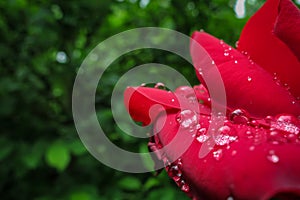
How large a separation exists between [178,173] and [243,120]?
8cm

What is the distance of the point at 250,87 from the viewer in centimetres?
45

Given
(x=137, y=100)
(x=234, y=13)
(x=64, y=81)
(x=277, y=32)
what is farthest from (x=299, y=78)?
(x=64, y=81)

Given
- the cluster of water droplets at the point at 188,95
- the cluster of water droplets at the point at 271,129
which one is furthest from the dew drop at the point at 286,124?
the cluster of water droplets at the point at 188,95

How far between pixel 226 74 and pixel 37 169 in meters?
0.90

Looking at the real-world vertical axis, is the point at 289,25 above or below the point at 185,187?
above

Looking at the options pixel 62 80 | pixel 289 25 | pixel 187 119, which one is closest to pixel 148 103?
pixel 187 119

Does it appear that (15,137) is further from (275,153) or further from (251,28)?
(275,153)

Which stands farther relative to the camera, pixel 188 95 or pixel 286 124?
pixel 188 95

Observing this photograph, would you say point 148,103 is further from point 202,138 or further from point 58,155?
point 58,155

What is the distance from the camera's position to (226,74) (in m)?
0.47

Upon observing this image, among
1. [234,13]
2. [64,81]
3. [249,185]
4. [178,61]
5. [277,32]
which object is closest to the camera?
[249,185]

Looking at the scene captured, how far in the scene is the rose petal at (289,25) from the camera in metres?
0.41

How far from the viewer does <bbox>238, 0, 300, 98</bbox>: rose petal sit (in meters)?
0.45

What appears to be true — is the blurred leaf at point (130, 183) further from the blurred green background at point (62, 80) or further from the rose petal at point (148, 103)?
the rose petal at point (148, 103)
